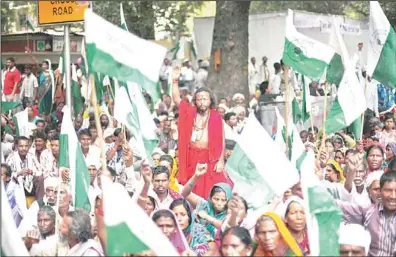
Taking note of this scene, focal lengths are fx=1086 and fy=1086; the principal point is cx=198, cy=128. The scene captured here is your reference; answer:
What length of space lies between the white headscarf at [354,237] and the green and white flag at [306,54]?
3.03 m

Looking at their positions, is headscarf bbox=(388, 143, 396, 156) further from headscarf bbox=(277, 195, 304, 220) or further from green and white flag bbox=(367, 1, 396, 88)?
headscarf bbox=(277, 195, 304, 220)

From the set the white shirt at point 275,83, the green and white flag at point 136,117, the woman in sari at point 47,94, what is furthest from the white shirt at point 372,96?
the white shirt at point 275,83

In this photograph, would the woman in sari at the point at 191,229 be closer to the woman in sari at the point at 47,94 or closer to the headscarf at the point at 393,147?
the headscarf at the point at 393,147

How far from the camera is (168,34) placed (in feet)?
98.7

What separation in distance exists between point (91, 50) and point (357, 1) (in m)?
23.7

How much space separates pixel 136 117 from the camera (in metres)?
9.37

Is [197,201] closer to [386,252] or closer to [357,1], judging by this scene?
[386,252]

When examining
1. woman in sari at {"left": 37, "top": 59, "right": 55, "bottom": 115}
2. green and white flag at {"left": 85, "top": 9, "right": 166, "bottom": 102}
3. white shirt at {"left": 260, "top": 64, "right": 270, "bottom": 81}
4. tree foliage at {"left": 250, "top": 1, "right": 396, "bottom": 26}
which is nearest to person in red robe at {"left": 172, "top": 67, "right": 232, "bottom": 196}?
green and white flag at {"left": 85, "top": 9, "right": 166, "bottom": 102}

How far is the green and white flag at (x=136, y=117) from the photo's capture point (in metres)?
8.95

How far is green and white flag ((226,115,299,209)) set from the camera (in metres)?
7.21

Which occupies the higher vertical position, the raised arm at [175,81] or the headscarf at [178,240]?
the raised arm at [175,81]

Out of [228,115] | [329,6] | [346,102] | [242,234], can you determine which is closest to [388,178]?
[242,234]

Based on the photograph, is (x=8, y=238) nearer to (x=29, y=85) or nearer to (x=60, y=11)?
(x=60, y=11)

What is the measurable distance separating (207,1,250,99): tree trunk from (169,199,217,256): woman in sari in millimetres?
10974
